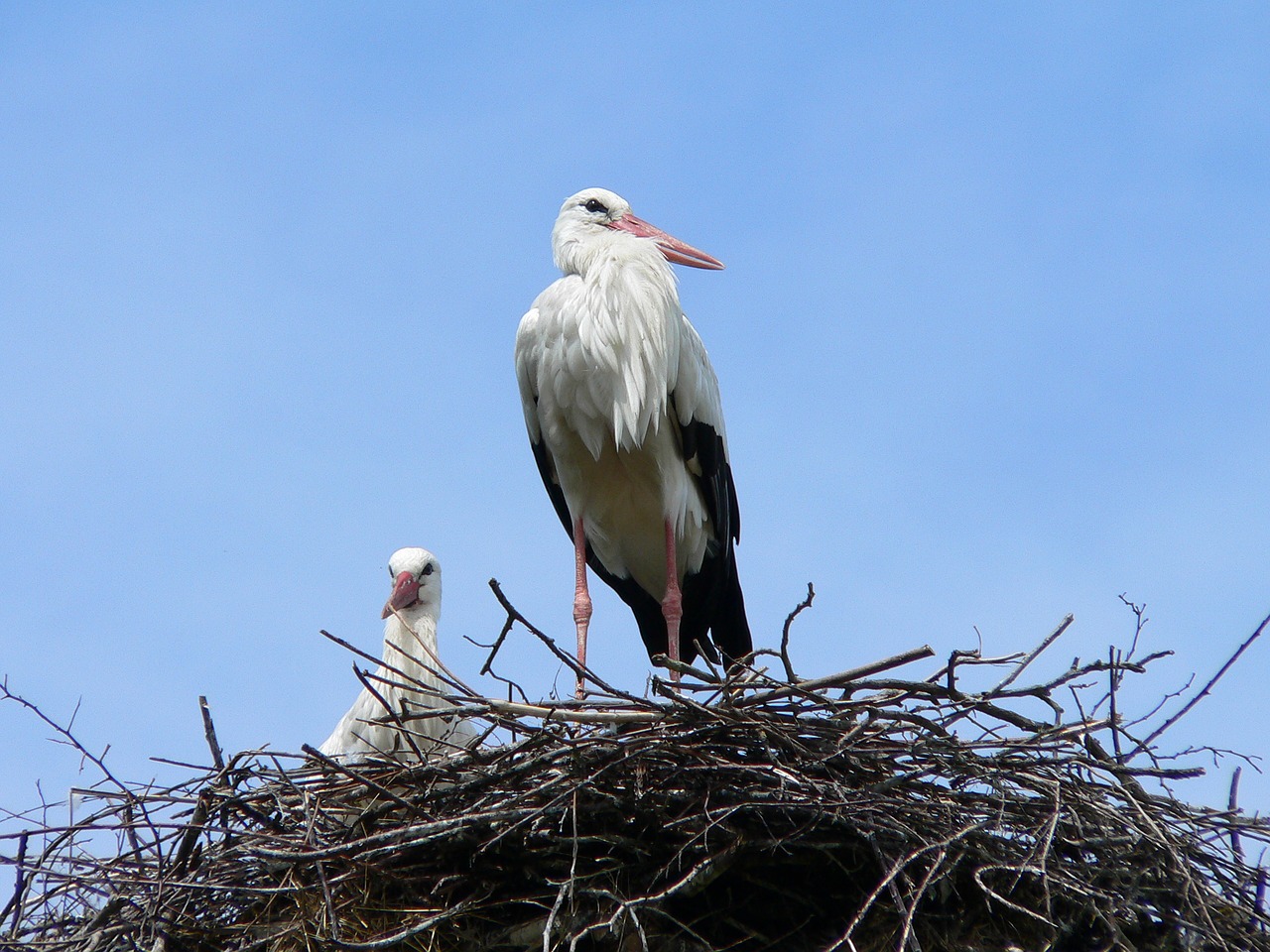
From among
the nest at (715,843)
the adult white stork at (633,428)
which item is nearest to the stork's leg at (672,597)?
the adult white stork at (633,428)

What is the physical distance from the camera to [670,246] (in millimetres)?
5164

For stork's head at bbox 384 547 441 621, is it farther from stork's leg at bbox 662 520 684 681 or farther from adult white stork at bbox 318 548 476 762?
stork's leg at bbox 662 520 684 681

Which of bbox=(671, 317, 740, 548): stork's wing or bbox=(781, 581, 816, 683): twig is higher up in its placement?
bbox=(671, 317, 740, 548): stork's wing

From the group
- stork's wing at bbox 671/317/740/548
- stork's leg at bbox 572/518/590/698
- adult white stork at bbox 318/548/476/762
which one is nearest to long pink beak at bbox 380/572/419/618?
adult white stork at bbox 318/548/476/762

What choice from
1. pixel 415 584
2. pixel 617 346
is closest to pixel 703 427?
pixel 617 346

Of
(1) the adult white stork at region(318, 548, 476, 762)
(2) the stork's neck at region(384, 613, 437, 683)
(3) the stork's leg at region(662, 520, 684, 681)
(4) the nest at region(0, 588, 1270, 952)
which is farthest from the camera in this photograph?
(3) the stork's leg at region(662, 520, 684, 681)

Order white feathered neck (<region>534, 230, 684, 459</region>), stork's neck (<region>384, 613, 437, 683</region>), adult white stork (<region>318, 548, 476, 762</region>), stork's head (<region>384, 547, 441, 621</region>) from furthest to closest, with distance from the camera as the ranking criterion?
1. stork's head (<region>384, 547, 441, 621</region>)
2. white feathered neck (<region>534, 230, 684, 459</region>)
3. stork's neck (<region>384, 613, 437, 683</region>)
4. adult white stork (<region>318, 548, 476, 762</region>)

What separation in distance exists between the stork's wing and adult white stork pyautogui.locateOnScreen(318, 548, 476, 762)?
0.86 metres

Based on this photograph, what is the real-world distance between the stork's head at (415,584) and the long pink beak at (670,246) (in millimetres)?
1249

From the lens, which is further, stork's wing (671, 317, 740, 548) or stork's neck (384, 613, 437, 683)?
stork's wing (671, 317, 740, 548)

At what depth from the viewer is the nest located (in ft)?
10.2

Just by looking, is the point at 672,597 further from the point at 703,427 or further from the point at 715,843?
the point at 715,843

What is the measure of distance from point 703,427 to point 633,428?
12.7 inches

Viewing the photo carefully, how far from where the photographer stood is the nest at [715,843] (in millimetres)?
3111
